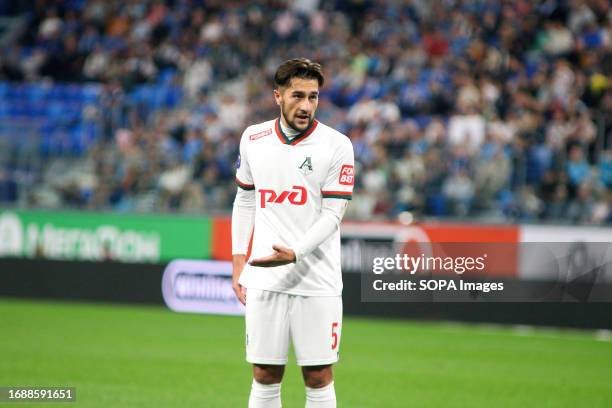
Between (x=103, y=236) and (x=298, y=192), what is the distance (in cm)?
1105

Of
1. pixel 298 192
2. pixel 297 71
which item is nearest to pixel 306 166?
pixel 298 192

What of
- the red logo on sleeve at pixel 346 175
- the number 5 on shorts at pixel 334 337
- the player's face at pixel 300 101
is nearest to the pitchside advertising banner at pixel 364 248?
the number 5 on shorts at pixel 334 337

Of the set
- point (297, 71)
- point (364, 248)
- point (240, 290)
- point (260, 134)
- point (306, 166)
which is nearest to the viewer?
point (297, 71)

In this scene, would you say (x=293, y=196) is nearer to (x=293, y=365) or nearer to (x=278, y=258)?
(x=278, y=258)

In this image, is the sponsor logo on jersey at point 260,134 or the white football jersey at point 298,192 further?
Answer: the sponsor logo on jersey at point 260,134

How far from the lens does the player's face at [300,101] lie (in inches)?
221

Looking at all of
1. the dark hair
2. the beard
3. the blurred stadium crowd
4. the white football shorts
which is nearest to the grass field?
the blurred stadium crowd

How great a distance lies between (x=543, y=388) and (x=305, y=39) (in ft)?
40.4

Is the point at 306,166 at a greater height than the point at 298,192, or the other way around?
the point at 306,166

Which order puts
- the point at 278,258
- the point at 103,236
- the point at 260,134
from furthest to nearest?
the point at 103,236 < the point at 260,134 < the point at 278,258

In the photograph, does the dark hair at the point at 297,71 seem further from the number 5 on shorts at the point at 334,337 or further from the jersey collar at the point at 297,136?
the number 5 on shorts at the point at 334,337

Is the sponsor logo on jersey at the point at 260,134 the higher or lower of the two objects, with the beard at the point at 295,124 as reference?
lower

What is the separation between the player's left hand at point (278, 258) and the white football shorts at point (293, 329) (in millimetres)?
313

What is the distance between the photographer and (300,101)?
18.5 feet
